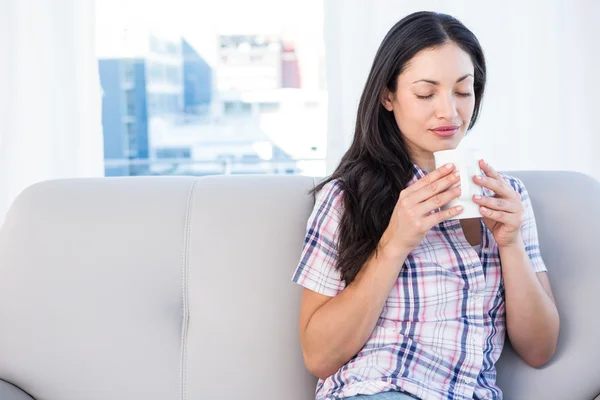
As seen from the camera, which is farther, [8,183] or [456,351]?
[8,183]

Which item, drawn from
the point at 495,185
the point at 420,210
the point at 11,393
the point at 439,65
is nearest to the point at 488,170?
the point at 495,185

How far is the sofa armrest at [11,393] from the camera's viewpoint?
1363 millimetres

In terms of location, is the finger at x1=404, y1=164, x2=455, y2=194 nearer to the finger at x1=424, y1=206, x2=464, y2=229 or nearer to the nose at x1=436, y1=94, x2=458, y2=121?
the finger at x1=424, y1=206, x2=464, y2=229

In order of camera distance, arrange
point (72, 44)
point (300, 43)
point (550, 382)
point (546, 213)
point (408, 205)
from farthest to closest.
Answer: point (300, 43) → point (72, 44) → point (546, 213) → point (550, 382) → point (408, 205)

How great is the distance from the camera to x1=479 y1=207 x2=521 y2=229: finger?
116cm

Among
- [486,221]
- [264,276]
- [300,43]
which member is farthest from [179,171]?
[486,221]

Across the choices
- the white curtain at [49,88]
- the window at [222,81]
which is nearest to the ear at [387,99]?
the white curtain at [49,88]

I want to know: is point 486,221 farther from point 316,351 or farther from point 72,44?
point 72,44

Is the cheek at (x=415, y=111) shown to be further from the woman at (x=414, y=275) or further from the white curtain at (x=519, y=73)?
the white curtain at (x=519, y=73)

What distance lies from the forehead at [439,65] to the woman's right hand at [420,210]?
255 mm

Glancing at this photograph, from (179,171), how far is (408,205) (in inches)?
98.2

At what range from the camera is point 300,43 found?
126 inches

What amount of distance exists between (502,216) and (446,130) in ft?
0.72

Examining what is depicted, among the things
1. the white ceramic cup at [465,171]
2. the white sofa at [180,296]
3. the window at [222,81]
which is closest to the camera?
the white ceramic cup at [465,171]
